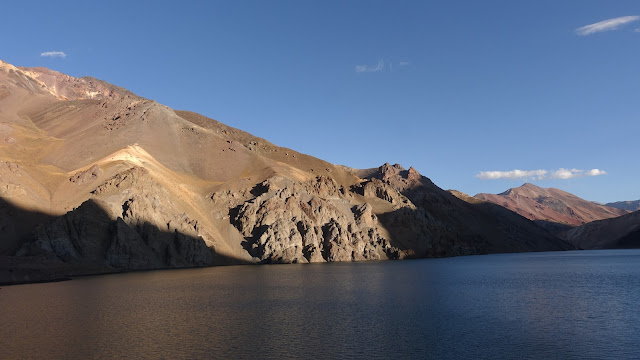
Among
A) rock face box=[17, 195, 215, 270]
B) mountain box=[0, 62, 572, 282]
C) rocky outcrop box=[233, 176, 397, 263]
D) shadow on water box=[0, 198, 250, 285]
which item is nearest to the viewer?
shadow on water box=[0, 198, 250, 285]

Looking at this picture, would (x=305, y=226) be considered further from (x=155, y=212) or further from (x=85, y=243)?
(x=85, y=243)

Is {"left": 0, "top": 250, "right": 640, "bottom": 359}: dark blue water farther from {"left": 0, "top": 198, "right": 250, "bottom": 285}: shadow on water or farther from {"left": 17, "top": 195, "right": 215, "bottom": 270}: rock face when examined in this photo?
{"left": 17, "top": 195, "right": 215, "bottom": 270}: rock face

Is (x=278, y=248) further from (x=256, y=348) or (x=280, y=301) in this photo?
(x=256, y=348)

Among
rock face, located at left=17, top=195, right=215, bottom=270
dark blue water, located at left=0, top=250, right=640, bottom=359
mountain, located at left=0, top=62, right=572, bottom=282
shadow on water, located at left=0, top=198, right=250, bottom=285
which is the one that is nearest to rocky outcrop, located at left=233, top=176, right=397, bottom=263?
mountain, located at left=0, top=62, right=572, bottom=282

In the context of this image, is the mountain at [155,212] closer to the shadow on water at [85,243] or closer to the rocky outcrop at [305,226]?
the shadow on water at [85,243]

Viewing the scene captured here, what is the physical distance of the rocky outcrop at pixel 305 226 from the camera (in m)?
145

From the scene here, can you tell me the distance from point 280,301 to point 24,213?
8354 cm

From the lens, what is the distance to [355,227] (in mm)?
170125

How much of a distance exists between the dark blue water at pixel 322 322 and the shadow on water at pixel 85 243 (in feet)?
99.0

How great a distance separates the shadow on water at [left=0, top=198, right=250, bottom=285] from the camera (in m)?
99.4

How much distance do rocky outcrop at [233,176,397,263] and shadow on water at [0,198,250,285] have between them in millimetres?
27495

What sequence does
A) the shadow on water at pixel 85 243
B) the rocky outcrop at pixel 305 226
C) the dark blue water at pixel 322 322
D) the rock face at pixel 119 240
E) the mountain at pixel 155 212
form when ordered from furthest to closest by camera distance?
the rocky outcrop at pixel 305 226 < the mountain at pixel 155 212 < the rock face at pixel 119 240 < the shadow on water at pixel 85 243 < the dark blue water at pixel 322 322

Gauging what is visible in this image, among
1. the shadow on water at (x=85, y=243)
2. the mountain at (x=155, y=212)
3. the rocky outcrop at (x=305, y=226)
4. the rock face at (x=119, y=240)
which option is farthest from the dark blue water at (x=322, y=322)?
the rocky outcrop at (x=305, y=226)

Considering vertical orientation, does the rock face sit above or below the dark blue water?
above
